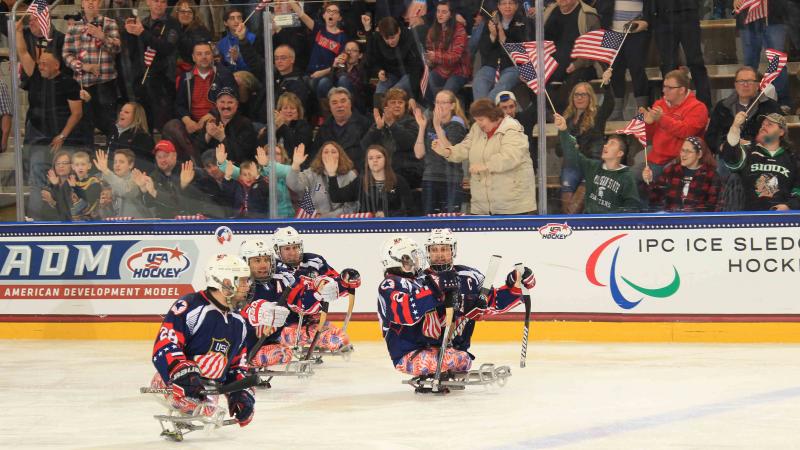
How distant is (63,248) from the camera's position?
41.7 ft

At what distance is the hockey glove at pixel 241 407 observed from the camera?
718 cm

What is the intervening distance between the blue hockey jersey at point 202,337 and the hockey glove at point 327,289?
230 cm

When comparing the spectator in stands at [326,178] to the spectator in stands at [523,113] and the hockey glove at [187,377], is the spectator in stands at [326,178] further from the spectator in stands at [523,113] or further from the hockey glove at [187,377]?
the hockey glove at [187,377]

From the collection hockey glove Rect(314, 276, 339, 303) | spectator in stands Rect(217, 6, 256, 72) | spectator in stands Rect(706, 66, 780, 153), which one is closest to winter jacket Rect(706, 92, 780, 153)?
spectator in stands Rect(706, 66, 780, 153)

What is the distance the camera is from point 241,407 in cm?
718

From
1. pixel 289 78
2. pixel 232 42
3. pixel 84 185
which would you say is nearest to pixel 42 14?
pixel 84 185

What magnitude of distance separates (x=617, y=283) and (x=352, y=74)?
3.01m

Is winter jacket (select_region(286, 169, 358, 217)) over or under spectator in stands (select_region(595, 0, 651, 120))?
under

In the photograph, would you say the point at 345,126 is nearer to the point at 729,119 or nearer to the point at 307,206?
the point at 307,206

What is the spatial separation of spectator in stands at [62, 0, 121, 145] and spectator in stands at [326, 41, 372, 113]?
6.93 ft

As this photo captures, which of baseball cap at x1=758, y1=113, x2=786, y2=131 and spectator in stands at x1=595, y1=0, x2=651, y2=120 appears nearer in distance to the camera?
baseball cap at x1=758, y1=113, x2=786, y2=131

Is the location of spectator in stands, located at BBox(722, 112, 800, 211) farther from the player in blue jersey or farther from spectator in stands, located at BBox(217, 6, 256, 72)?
the player in blue jersey

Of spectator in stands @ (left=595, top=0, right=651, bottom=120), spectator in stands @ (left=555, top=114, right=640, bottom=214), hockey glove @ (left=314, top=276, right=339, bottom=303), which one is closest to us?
hockey glove @ (left=314, top=276, right=339, bottom=303)

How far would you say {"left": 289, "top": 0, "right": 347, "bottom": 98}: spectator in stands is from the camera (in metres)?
12.0
